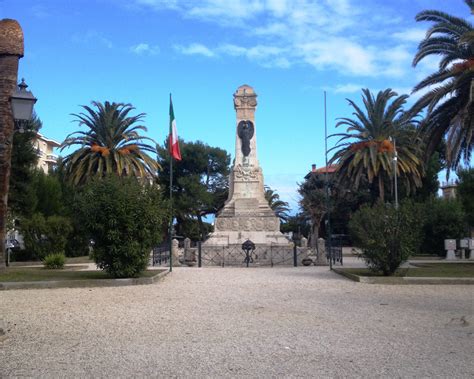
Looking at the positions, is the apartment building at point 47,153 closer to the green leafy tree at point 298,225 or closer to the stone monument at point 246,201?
the green leafy tree at point 298,225

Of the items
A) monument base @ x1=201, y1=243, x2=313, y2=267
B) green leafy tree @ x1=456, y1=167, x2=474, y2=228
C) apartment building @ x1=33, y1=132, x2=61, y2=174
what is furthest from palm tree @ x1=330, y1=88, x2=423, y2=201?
apartment building @ x1=33, y1=132, x2=61, y2=174

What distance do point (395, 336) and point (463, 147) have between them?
1870 centimetres

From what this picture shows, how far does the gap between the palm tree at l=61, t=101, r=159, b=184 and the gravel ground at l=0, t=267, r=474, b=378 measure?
84.1ft

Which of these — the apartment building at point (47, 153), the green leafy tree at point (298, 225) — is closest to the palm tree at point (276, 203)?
the green leafy tree at point (298, 225)

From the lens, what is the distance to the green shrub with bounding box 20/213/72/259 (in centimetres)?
2781

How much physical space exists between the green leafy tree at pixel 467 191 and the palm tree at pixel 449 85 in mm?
16331

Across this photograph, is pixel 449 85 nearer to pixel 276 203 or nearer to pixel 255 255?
pixel 255 255

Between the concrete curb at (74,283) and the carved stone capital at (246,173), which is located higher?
the carved stone capital at (246,173)

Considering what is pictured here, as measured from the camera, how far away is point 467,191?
1587 inches

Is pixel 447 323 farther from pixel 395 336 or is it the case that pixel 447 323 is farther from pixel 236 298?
pixel 236 298

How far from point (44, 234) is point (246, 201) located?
11.8 meters

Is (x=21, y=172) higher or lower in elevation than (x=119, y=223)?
higher

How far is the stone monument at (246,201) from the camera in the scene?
32.3 metres

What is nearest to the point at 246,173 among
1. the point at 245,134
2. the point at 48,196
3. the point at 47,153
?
the point at 245,134
